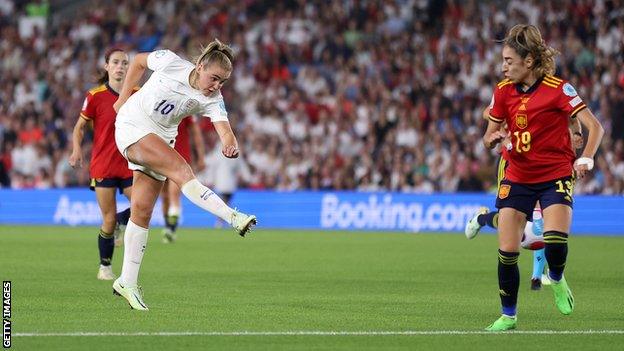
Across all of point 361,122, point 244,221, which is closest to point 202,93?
point 244,221

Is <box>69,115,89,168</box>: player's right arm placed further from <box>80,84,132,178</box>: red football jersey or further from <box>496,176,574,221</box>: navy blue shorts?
<box>496,176,574,221</box>: navy blue shorts

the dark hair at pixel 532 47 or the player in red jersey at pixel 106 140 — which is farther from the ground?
the dark hair at pixel 532 47

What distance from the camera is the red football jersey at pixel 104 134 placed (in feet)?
46.1

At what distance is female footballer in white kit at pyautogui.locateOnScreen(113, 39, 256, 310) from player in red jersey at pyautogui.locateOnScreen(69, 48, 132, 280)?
3011mm

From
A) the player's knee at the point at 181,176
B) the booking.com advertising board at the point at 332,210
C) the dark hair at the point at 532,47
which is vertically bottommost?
the booking.com advertising board at the point at 332,210

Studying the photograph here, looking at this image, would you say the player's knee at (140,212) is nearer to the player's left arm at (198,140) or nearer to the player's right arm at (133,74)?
the player's right arm at (133,74)

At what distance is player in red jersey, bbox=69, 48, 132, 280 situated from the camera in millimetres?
13961

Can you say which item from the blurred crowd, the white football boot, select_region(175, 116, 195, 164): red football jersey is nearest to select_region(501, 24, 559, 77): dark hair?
the white football boot

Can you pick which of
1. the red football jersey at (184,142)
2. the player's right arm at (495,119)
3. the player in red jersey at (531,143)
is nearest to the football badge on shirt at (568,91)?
the player in red jersey at (531,143)

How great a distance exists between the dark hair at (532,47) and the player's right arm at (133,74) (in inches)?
125

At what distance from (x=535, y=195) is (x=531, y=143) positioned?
397 millimetres

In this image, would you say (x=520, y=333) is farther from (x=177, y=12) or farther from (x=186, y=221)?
(x=177, y=12)

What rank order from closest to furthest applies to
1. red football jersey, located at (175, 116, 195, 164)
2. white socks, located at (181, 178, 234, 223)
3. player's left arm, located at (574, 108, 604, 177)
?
player's left arm, located at (574, 108, 604, 177) → white socks, located at (181, 178, 234, 223) → red football jersey, located at (175, 116, 195, 164)

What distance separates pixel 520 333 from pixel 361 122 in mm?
20903
